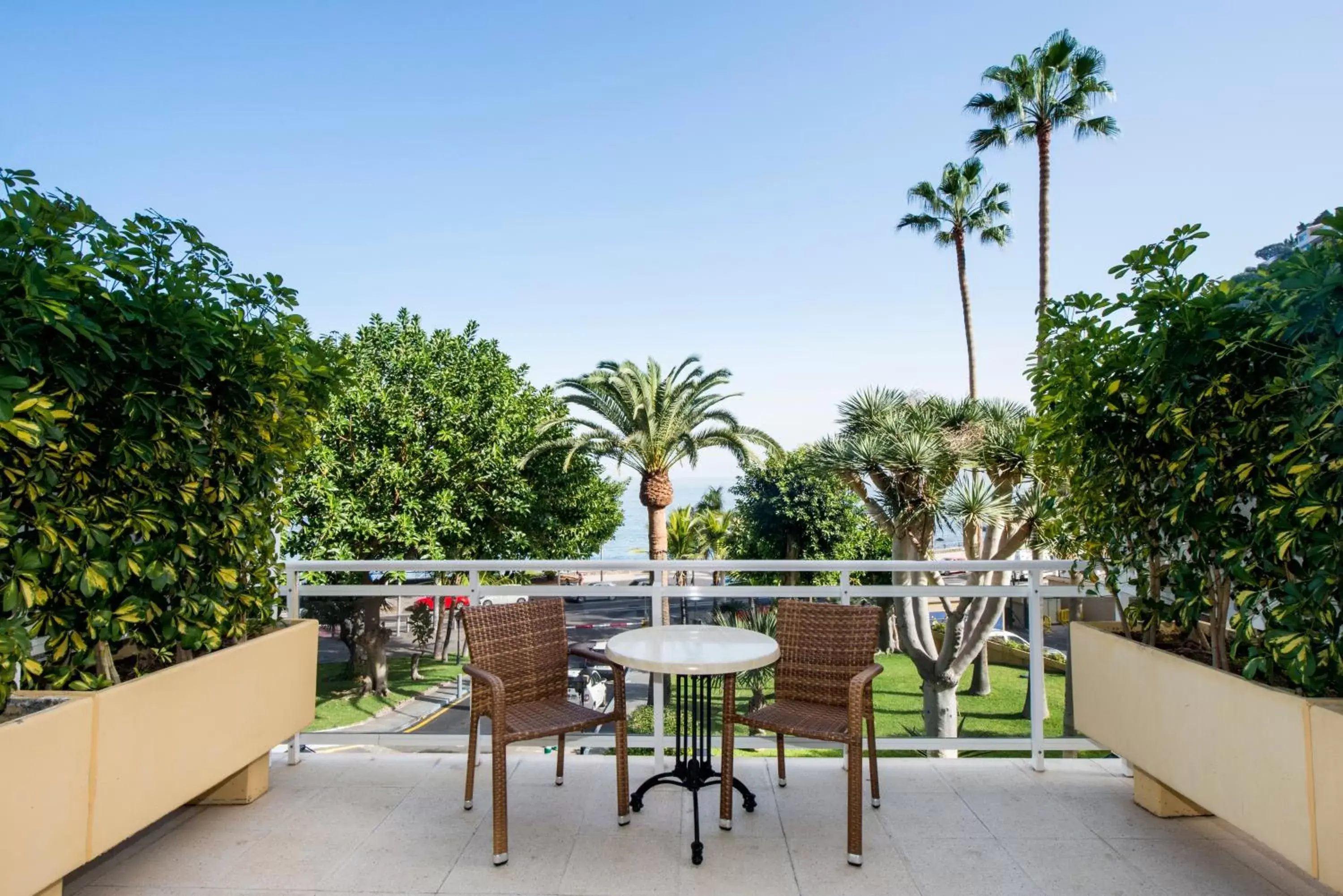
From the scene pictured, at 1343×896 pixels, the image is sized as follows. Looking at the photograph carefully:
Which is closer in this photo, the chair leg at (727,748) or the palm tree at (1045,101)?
the chair leg at (727,748)

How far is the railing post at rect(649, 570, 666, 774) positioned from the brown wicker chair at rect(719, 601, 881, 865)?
0.64 meters

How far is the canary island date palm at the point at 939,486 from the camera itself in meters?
9.84

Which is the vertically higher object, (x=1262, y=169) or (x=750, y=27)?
(x=750, y=27)

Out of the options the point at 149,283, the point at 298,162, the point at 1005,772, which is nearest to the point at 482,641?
the point at 149,283

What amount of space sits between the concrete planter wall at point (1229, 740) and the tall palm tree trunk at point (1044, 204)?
770 inches

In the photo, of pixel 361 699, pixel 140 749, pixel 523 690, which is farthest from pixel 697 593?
pixel 361 699

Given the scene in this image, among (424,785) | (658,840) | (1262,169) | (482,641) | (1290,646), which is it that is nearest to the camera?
(1290,646)

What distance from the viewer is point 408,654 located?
2692 cm

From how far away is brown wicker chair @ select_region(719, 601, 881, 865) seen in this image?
9.36 ft

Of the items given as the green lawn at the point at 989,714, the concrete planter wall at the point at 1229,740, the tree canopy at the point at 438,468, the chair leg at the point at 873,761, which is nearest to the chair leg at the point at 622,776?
the green lawn at the point at 989,714

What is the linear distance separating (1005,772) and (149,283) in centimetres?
424

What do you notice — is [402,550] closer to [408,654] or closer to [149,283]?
[408,654]

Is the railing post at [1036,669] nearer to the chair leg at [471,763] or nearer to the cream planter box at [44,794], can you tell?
the chair leg at [471,763]

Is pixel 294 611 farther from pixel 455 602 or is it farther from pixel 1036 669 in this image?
pixel 455 602
